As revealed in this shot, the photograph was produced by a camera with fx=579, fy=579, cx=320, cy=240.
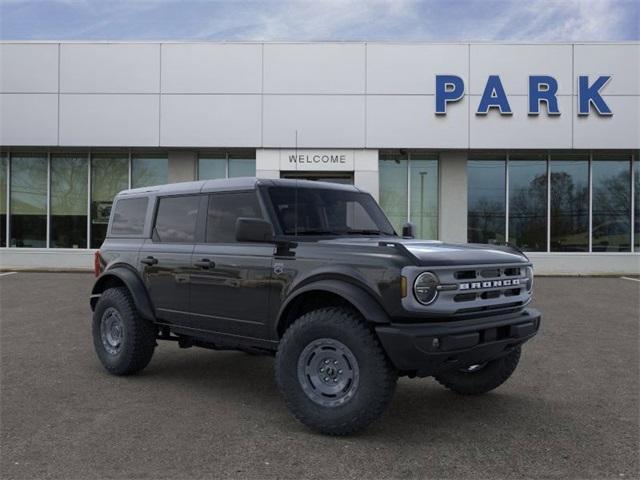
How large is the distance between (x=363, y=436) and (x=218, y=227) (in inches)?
90.0

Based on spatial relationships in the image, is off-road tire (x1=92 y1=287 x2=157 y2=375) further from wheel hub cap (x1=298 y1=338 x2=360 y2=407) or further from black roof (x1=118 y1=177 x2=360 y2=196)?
wheel hub cap (x1=298 y1=338 x2=360 y2=407)

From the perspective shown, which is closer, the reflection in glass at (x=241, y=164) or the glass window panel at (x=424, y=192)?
the glass window panel at (x=424, y=192)

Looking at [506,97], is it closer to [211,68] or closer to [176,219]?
[211,68]

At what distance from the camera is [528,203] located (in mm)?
17625

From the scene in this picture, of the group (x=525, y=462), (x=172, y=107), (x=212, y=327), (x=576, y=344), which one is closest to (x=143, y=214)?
(x=212, y=327)

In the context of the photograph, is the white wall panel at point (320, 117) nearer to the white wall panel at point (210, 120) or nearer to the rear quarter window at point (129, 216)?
the white wall panel at point (210, 120)

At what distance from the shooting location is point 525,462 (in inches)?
149

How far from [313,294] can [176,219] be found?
197 centimetres

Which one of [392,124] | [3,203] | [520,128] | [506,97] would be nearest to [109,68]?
[3,203]

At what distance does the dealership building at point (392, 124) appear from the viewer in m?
16.4

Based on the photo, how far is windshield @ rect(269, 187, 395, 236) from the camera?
5.02 meters

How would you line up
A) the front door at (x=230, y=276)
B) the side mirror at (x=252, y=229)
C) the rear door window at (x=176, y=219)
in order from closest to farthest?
1. the side mirror at (x=252, y=229)
2. the front door at (x=230, y=276)
3. the rear door window at (x=176, y=219)

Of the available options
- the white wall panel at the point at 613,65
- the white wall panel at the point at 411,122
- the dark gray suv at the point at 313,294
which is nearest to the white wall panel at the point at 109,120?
the white wall panel at the point at 411,122

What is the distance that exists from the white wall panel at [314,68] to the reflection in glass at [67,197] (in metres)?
6.68
